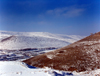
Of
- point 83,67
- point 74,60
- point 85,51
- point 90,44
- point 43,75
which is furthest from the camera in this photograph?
point 90,44

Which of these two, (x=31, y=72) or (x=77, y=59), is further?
(x=77, y=59)

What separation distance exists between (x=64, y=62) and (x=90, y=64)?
4.03 m

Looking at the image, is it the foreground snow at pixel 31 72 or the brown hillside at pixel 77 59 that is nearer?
the foreground snow at pixel 31 72

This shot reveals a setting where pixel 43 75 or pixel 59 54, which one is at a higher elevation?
pixel 59 54

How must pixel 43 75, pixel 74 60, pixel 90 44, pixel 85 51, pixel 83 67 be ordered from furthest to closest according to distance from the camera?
1. pixel 90 44
2. pixel 85 51
3. pixel 74 60
4. pixel 83 67
5. pixel 43 75

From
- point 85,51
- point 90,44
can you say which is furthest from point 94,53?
point 90,44

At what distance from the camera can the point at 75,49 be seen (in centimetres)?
2248

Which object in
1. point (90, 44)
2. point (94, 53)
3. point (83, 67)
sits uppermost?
point (90, 44)

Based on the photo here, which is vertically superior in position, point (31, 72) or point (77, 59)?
point (77, 59)

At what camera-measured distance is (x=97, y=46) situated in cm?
2178

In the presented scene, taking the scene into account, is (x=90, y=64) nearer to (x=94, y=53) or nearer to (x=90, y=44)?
(x=94, y=53)

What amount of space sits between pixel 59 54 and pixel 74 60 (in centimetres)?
378

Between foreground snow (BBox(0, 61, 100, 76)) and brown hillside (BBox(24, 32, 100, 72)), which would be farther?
brown hillside (BBox(24, 32, 100, 72))

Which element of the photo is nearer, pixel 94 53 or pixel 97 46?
pixel 94 53
